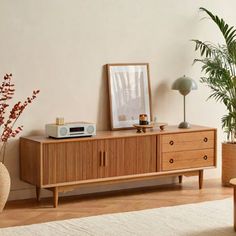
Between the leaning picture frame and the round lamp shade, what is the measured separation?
312 millimetres

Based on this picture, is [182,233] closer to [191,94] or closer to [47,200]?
[47,200]

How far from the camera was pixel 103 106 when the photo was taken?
22.2ft

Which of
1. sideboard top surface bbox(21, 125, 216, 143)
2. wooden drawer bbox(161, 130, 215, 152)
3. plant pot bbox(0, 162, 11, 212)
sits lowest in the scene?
plant pot bbox(0, 162, 11, 212)

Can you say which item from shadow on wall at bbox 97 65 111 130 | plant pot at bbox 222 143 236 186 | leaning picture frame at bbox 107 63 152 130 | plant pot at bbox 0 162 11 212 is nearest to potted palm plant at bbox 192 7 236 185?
plant pot at bbox 222 143 236 186

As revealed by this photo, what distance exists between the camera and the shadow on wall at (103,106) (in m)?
6.74

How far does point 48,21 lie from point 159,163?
1.80m

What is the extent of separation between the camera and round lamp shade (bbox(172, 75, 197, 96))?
22.5 feet

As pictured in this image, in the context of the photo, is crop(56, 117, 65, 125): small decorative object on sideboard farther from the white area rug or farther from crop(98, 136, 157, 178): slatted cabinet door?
the white area rug

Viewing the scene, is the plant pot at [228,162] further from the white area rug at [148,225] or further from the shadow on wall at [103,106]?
the shadow on wall at [103,106]

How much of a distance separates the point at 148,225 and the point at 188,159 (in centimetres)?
161

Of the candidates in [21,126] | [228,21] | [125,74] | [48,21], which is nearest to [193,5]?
[228,21]

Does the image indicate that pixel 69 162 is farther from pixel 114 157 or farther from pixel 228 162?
pixel 228 162

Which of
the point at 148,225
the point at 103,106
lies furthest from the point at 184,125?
the point at 148,225

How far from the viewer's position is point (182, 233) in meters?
5.11
